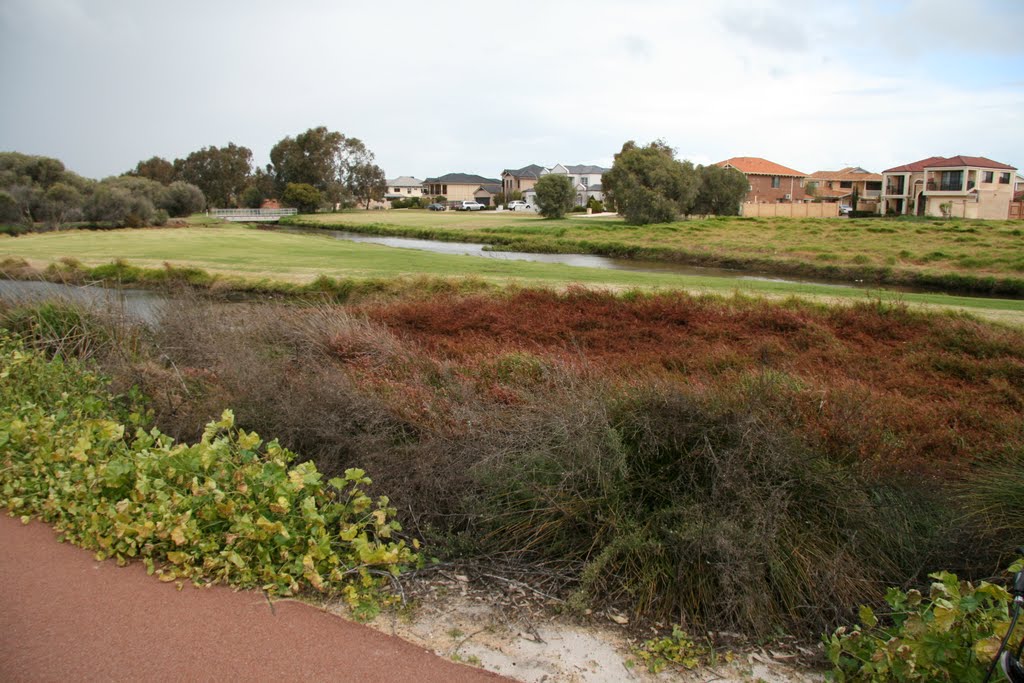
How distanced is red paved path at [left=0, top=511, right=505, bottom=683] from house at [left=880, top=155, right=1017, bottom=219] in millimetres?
75333

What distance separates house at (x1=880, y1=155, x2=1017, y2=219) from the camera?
73688 millimetres

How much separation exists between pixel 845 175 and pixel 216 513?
108 meters

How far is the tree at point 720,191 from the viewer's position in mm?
74688

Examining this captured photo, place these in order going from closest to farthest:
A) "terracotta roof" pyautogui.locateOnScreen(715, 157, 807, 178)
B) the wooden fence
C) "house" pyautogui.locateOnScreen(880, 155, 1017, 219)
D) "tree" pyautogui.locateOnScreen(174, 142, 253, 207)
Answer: "house" pyautogui.locateOnScreen(880, 155, 1017, 219) < the wooden fence < "terracotta roof" pyautogui.locateOnScreen(715, 157, 807, 178) < "tree" pyautogui.locateOnScreen(174, 142, 253, 207)

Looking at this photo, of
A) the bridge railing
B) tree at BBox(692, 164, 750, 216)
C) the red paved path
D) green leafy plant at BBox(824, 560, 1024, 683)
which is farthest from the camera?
the bridge railing

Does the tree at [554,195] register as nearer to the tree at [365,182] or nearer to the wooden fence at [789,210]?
the wooden fence at [789,210]

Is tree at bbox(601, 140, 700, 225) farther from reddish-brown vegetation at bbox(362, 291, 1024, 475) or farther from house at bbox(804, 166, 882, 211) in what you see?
reddish-brown vegetation at bbox(362, 291, 1024, 475)

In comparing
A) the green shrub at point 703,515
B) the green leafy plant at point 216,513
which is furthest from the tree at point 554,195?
the green shrub at point 703,515

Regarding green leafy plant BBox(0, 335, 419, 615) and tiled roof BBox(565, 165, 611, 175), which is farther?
tiled roof BBox(565, 165, 611, 175)

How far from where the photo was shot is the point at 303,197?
10594cm

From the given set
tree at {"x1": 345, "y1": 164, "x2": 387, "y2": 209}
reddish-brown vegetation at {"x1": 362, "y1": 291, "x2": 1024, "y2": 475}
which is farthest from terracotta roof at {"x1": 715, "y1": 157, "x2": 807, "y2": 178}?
reddish-brown vegetation at {"x1": 362, "y1": 291, "x2": 1024, "y2": 475}

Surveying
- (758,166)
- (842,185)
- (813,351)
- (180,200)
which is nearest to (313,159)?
(180,200)

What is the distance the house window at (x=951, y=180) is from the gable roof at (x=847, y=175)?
1970cm

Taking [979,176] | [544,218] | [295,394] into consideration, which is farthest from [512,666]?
[979,176]
